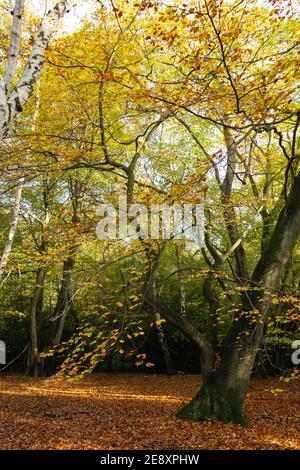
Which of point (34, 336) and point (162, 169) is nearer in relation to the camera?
point (162, 169)

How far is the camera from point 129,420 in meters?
6.87

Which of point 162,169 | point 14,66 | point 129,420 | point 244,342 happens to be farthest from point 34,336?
point 14,66

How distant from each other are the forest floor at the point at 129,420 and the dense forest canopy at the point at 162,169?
2.03ft

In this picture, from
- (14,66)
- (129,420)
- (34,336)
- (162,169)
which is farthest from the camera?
(34,336)

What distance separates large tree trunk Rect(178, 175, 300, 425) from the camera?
5.95m

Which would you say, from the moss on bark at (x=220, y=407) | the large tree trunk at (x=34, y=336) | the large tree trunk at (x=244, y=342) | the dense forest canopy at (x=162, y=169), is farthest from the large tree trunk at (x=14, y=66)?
the large tree trunk at (x=34, y=336)

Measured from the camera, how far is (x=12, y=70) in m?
3.60

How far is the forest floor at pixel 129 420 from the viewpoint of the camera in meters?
5.33

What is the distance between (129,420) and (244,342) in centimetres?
256

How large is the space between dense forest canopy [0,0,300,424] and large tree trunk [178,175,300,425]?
22 millimetres

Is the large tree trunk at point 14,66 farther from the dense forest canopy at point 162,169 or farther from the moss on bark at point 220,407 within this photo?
the moss on bark at point 220,407

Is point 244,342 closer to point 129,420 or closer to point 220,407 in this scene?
point 220,407

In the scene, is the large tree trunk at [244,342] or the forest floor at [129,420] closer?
the forest floor at [129,420]
